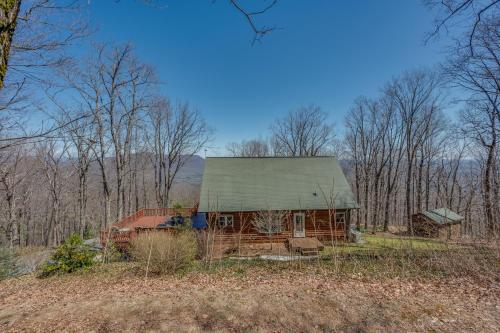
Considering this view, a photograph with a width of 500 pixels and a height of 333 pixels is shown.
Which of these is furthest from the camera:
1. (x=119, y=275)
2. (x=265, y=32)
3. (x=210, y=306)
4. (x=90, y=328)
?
(x=119, y=275)

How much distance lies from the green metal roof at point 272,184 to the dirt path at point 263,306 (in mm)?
8679

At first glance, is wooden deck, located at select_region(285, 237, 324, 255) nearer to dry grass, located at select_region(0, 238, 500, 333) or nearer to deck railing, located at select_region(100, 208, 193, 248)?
dry grass, located at select_region(0, 238, 500, 333)

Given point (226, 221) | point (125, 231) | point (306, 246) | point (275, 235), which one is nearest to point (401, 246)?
point (306, 246)

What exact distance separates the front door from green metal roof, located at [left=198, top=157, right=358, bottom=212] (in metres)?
0.72

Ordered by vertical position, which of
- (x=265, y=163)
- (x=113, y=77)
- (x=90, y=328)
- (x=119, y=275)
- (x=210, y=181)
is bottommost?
(x=119, y=275)

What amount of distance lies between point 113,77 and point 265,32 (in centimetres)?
1830

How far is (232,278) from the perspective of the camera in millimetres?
7410

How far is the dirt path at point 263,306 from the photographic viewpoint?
448cm

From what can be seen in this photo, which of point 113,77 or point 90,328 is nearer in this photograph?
point 90,328

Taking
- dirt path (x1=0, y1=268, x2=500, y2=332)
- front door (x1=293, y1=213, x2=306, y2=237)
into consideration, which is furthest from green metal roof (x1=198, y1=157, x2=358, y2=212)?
dirt path (x1=0, y1=268, x2=500, y2=332)

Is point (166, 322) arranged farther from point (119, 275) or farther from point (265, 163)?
point (265, 163)

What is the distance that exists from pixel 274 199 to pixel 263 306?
12083 millimetres

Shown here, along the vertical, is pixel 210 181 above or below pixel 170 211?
above

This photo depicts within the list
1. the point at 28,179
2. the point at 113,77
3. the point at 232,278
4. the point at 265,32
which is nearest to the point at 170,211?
the point at 113,77
